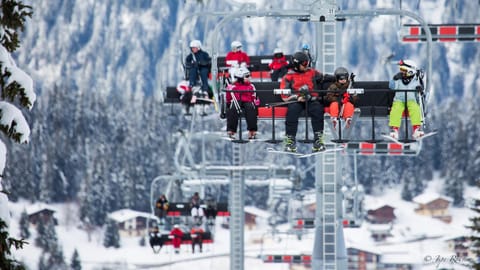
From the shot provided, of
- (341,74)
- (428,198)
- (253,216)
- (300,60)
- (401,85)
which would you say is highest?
→ (300,60)

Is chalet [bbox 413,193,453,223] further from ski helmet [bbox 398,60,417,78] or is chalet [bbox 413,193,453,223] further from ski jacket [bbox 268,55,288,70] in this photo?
ski helmet [bbox 398,60,417,78]

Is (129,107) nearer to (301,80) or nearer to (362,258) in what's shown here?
(362,258)

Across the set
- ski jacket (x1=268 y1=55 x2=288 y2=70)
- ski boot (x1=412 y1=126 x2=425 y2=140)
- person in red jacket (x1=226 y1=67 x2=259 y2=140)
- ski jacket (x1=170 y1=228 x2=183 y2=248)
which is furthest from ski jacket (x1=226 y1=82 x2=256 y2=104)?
ski jacket (x1=170 y1=228 x2=183 y2=248)

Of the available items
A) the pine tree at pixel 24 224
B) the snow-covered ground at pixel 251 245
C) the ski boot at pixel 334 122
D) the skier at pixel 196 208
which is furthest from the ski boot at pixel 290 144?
the pine tree at pixel 24 224

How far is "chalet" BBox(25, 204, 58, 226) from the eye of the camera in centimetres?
10261

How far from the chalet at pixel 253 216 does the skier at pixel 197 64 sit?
273 ft

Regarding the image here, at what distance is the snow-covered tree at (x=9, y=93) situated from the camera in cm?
1231

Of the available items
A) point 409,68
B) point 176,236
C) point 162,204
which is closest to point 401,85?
point 409,68

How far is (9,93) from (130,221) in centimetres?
9083

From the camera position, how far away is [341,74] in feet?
55.1

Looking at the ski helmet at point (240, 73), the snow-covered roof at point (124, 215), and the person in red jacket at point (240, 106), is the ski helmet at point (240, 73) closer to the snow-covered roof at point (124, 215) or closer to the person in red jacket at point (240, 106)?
the person in red jacket at point (240, 106)

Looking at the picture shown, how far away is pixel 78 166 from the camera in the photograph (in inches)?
4368

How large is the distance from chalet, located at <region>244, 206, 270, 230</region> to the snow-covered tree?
317 ft

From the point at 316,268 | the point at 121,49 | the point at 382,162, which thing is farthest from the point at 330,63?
the point at 121,49
